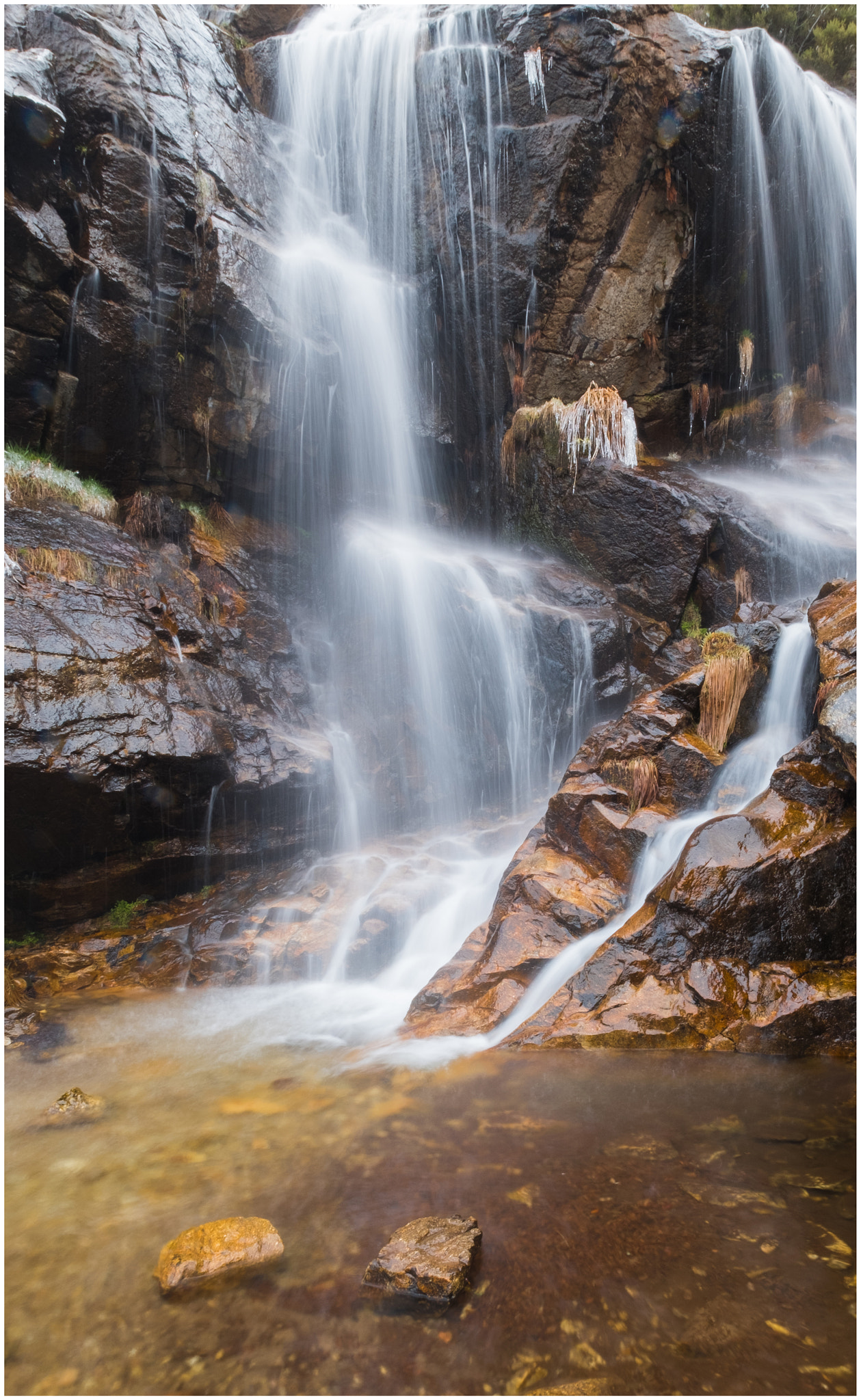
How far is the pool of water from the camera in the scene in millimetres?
2242

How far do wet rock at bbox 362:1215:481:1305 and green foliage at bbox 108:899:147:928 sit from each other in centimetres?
563

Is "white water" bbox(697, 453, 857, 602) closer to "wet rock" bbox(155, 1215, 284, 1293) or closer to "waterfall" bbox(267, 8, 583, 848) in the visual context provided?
"waterfall" bbox(267, 8, 583, 848)

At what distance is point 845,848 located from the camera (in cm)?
484

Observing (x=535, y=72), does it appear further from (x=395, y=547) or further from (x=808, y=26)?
(x=808, y=26)

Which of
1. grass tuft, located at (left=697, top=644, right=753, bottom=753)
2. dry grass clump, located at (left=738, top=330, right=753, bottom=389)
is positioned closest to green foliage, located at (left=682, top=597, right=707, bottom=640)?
grass tuft, located at (left=697, top=644, right=753, bottom=753)

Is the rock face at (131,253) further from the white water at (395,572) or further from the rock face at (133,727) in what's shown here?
the rock face at (133,727)

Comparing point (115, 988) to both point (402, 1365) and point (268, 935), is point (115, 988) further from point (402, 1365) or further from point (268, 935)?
point (402, 1365)

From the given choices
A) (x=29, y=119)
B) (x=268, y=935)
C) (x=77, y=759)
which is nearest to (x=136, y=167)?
(x=29, y=119)

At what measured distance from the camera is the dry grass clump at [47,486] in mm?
8570

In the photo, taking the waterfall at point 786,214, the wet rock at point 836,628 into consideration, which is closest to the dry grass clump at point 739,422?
the waterfall at point 786,214

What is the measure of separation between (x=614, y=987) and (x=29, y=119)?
37.1 ft

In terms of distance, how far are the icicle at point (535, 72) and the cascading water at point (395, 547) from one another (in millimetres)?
605

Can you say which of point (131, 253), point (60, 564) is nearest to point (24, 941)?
point (60, 564)

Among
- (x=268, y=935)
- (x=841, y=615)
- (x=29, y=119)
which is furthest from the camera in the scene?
(x=29, y=119)
